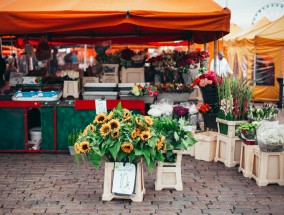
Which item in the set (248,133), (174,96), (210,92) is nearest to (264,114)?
(248,133)

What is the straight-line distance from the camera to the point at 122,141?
5273 millimetres

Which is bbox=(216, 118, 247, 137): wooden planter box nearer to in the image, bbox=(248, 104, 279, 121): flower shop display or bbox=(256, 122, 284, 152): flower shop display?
bbox=(248, 104, 279, 121): flower shop display

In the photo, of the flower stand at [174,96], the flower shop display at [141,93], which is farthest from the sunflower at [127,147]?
the flower stand at [174,96]

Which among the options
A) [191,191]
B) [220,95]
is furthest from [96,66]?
[191,191]

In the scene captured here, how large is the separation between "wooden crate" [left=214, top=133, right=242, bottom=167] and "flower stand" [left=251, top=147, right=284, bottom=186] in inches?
34.8

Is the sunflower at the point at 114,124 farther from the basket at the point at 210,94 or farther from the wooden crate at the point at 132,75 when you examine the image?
the wooden crate at the point at 132,75

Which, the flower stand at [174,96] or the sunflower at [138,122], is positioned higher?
the flower stand at [174,96]

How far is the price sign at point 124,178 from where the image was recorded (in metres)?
5.41

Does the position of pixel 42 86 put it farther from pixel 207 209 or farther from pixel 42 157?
pixel 207 209

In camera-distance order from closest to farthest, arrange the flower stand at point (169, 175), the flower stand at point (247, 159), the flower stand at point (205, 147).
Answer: the flower stand at point (169, 175)
the flower stand at point (247, 159)
the flower stand at point (205, 147)

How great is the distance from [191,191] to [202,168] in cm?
128

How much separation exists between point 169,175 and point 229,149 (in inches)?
66.2

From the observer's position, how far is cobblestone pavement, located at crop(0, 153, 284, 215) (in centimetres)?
532

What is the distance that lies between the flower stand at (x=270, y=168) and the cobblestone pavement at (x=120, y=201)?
0.34 ft
